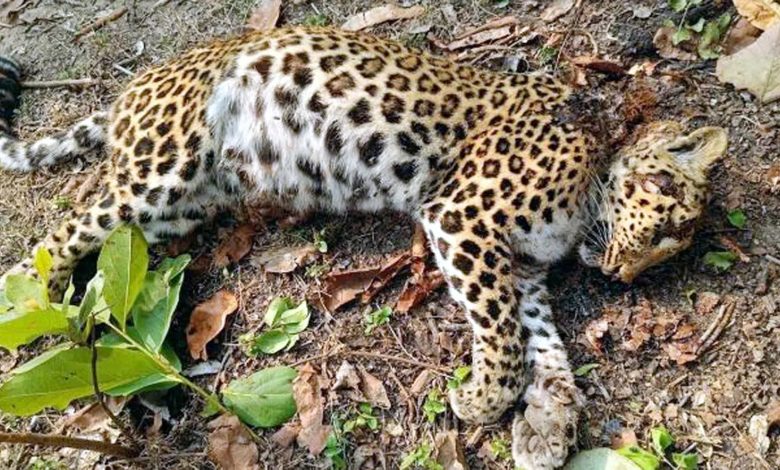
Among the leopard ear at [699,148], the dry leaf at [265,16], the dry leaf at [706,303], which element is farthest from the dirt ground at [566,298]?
the leopard ear at [699,148]

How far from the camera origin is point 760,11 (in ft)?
18.5

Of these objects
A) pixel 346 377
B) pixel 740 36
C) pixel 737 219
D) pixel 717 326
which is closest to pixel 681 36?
pixel 740 36

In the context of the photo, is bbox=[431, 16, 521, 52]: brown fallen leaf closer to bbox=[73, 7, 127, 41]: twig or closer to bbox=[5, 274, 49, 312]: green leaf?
bbox=[73, 7, 127, 41]: twig

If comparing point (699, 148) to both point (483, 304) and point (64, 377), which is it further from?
point (64, 377)

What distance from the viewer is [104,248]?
15.5ft

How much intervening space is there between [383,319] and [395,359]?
0.26 m

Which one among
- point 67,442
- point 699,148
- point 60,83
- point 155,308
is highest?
point 60,83

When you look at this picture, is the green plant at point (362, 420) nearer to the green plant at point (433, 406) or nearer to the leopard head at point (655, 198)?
the green plant at point (433, 406)

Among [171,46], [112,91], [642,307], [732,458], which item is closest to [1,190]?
[112,91]

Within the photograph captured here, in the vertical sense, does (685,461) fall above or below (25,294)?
below

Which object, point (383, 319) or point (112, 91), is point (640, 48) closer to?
point (383, 319)

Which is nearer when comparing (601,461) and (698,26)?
(601,461)

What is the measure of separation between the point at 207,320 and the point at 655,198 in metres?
2.54

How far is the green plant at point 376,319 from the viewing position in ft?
16.7
